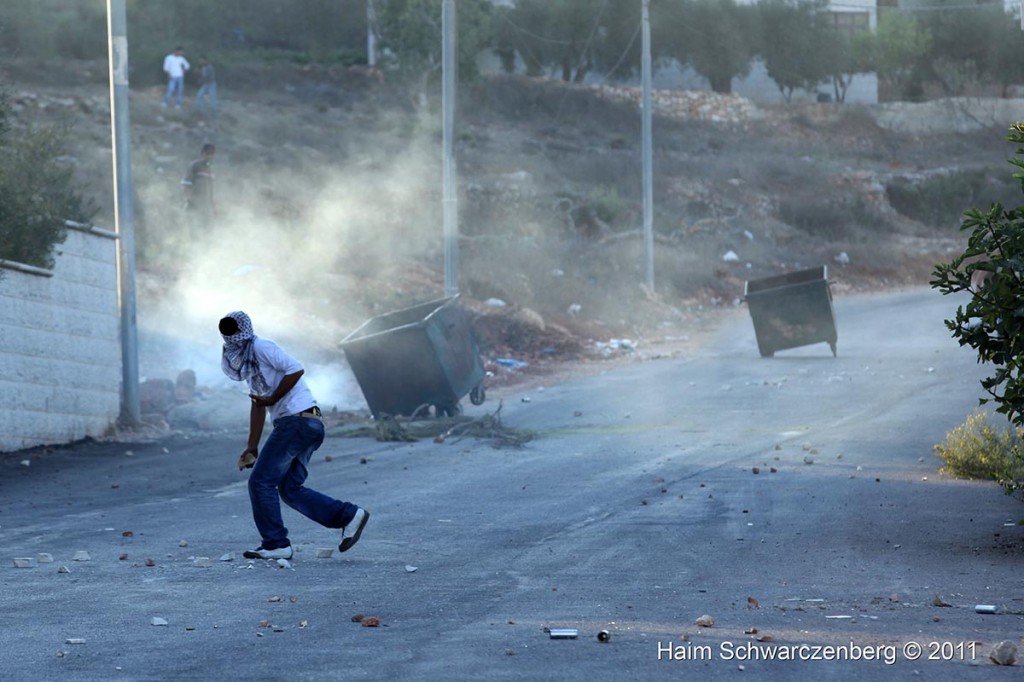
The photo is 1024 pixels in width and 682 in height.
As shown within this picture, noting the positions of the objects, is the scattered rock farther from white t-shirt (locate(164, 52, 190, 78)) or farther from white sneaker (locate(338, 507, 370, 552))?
white t-shirt (locate(164, 52, 190, 78))

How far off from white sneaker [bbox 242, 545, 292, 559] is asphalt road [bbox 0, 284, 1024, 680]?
0.46ft

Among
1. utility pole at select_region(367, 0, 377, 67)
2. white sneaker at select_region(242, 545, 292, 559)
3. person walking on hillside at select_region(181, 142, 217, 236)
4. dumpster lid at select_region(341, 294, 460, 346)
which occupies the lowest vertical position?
white sneaker at select_region(242, 545, 292, 559)

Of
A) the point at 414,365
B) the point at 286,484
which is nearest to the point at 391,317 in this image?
the point at 414,365

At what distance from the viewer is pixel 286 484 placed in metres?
8.38

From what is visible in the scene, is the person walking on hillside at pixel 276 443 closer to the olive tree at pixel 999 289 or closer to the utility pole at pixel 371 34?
the olive tree at pixel 999 289

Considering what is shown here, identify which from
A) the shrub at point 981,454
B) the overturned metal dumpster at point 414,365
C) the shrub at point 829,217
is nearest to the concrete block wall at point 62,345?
the overturned metal dumpster at point 414,365

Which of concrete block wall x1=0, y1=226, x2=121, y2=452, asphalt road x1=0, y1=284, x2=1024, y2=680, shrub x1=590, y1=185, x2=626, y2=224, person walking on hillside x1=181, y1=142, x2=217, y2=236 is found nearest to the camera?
asphalt road x1=0, y1=284, x2=1024, y2=680

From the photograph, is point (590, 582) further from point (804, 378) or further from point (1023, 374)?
point (804, 378)

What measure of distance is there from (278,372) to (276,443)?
438mm

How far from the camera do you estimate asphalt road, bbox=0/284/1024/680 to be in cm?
588

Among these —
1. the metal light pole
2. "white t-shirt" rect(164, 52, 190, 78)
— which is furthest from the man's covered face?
"white t-shirt" rect(164, 52, 190, 78)

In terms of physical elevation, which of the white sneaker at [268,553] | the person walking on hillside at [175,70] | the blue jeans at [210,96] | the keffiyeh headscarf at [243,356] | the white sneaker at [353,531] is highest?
the person walking on hillside at [175,70]

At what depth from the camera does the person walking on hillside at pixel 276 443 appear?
26.9 feet

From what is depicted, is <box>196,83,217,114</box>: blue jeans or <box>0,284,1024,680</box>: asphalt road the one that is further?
<box>196,83,217,114</box>: blue jeans
